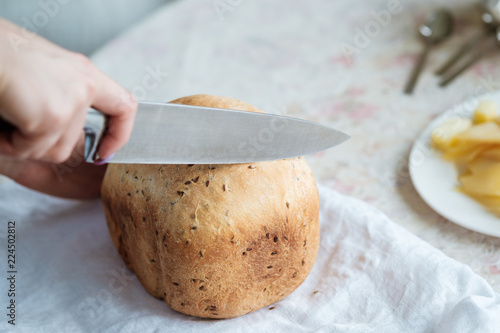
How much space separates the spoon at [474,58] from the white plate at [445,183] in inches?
7.1

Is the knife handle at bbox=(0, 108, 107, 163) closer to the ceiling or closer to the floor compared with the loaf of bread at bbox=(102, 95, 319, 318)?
closer to the ceiling

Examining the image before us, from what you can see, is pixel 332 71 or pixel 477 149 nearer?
pixel 477 149

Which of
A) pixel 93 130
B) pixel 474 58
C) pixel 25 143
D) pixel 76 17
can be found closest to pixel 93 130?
pixel 93 130

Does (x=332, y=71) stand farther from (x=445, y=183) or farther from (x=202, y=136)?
(x=202, y=136)

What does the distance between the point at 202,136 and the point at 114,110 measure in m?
0.17

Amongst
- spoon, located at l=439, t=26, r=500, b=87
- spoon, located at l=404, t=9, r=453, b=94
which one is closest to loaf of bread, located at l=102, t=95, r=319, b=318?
spoon, located at l=439, t=26, r=500, b=87

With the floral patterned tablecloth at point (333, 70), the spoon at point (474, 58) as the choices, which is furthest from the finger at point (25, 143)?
the spoon at point (474, 58)

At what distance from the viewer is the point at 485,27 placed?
169cm

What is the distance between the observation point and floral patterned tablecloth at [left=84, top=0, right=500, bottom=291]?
1292mm

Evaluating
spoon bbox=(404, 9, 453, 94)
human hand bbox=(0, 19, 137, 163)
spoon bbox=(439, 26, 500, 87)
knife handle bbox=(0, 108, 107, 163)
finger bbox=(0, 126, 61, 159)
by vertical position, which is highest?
human hand bbox=(0, 19, 137, 163)

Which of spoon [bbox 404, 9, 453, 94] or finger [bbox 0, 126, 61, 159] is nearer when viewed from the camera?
finger [bbox 0, 126, 61, 159]

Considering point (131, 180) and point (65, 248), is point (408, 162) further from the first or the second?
point (65, 248)

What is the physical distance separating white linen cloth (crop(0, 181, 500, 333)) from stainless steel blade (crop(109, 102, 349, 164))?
10.9 inches

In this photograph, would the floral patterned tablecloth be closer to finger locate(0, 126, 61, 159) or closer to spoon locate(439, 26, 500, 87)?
spoon locate(439, 26, 500, 87)
